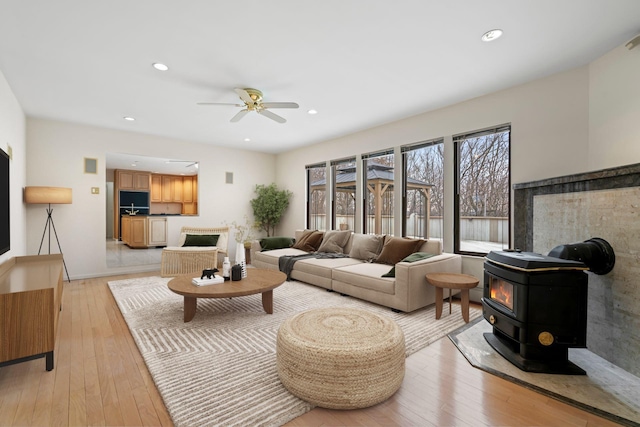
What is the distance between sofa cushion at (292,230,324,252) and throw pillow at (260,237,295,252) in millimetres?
392

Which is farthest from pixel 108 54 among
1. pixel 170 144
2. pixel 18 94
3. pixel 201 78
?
pixel 170 144

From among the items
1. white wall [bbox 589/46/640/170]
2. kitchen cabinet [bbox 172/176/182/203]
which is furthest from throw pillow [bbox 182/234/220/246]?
white wall [bbox 589/46/640/170]

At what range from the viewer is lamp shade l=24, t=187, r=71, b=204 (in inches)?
164

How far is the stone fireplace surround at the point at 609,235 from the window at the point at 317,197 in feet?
13.3

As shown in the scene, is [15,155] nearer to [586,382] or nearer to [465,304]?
[465,304]

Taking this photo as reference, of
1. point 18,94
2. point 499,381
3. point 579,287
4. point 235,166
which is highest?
point 18,94

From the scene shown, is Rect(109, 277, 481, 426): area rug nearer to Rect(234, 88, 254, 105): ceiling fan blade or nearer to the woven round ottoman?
the woven round ottoman

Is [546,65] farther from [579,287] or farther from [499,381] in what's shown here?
[499,381]

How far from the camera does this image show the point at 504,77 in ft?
10.7

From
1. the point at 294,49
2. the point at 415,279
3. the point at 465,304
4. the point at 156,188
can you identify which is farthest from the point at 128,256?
the point at 465,304

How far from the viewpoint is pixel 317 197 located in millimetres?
6539

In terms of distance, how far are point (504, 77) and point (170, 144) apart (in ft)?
18.8

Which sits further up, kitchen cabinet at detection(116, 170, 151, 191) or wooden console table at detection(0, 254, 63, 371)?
kitchen cabinet at detection(116, 170, 151, 191)

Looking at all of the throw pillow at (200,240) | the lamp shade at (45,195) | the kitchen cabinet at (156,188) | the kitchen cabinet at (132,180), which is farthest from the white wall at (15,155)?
the kitchen cabinet at (156,188)
